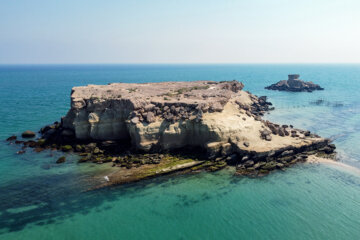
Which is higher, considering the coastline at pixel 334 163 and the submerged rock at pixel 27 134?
the submerged rock at pixel 27 134

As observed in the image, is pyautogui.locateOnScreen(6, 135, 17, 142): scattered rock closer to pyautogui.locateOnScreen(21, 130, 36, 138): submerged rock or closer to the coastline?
pyautogui.locateOnScreen(21, 130, 36, 138): submerged rock

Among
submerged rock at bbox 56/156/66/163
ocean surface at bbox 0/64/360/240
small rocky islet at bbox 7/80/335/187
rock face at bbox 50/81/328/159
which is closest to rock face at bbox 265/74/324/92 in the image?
small rocky islet at bbox 7/80/335/187

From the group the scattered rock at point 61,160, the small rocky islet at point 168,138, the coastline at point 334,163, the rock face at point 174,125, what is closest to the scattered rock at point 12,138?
the small rocky islet at point 168,138

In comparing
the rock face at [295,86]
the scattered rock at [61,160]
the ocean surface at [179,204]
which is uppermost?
the rock face at [295,86]

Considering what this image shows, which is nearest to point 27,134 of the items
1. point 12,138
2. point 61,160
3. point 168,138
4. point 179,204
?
point 12,138

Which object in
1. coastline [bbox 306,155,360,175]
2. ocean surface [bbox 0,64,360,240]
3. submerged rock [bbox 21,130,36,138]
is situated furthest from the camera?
submerged rock [bbox 21,130,36,138]

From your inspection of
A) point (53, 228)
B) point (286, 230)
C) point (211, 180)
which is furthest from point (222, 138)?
point (53, 228)

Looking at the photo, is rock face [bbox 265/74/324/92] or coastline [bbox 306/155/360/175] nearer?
coastline [bbox 306/155/360/175]

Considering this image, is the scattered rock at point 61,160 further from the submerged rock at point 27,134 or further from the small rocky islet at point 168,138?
the submerged rock at point 27,134

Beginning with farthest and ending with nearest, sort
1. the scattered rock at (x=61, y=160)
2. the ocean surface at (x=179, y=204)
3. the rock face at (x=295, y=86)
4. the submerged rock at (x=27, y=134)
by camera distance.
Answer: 1. the rock face at (x=295, y=86)
2. the submerged rock at (x=27, y=134)
3. the scattered rock at (x=61, y=160)
4. the ocean surface at (x=179, y=204)
